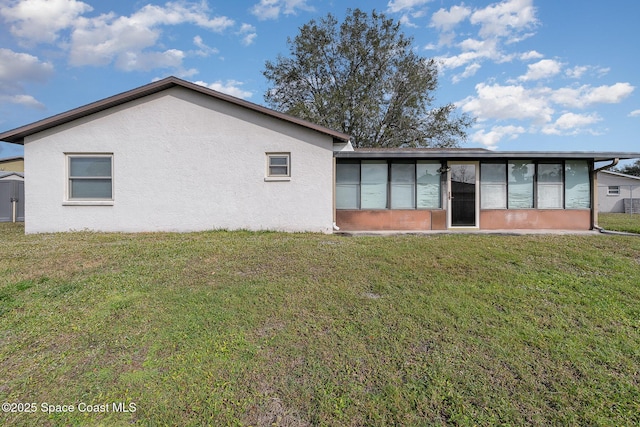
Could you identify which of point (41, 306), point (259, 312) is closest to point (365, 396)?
point (259, 312)

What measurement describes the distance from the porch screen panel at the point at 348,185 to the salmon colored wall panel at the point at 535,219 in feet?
12.7

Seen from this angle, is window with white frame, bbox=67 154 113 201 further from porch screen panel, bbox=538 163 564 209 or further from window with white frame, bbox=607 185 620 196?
window with white frame, bbox=607 185 620 196

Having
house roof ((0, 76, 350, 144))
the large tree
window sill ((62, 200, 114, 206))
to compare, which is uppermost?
the large tree

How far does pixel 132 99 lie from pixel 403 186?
320 inches

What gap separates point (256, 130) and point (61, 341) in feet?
23.0

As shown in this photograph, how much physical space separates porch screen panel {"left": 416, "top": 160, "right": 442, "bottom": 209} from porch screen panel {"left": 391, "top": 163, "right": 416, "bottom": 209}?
15 cm

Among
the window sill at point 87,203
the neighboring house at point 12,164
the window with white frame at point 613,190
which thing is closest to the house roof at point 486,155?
the window sill at point 87,203

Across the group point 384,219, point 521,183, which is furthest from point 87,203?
point 521,183

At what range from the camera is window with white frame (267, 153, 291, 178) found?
30.4 ft

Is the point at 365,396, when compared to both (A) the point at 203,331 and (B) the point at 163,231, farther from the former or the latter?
(B) the point at 163,231

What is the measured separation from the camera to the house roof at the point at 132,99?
8.61m

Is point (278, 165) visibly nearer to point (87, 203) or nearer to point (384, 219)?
point (384, 219)

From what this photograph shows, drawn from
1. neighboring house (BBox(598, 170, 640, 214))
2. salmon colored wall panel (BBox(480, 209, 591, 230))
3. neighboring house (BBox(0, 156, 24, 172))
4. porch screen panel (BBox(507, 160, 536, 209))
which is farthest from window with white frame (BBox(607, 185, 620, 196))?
neighboring house (BBox(0, 156, 24, 172))

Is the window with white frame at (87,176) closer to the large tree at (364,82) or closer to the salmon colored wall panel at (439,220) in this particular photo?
the salmon colored wall panel at (439,220)
